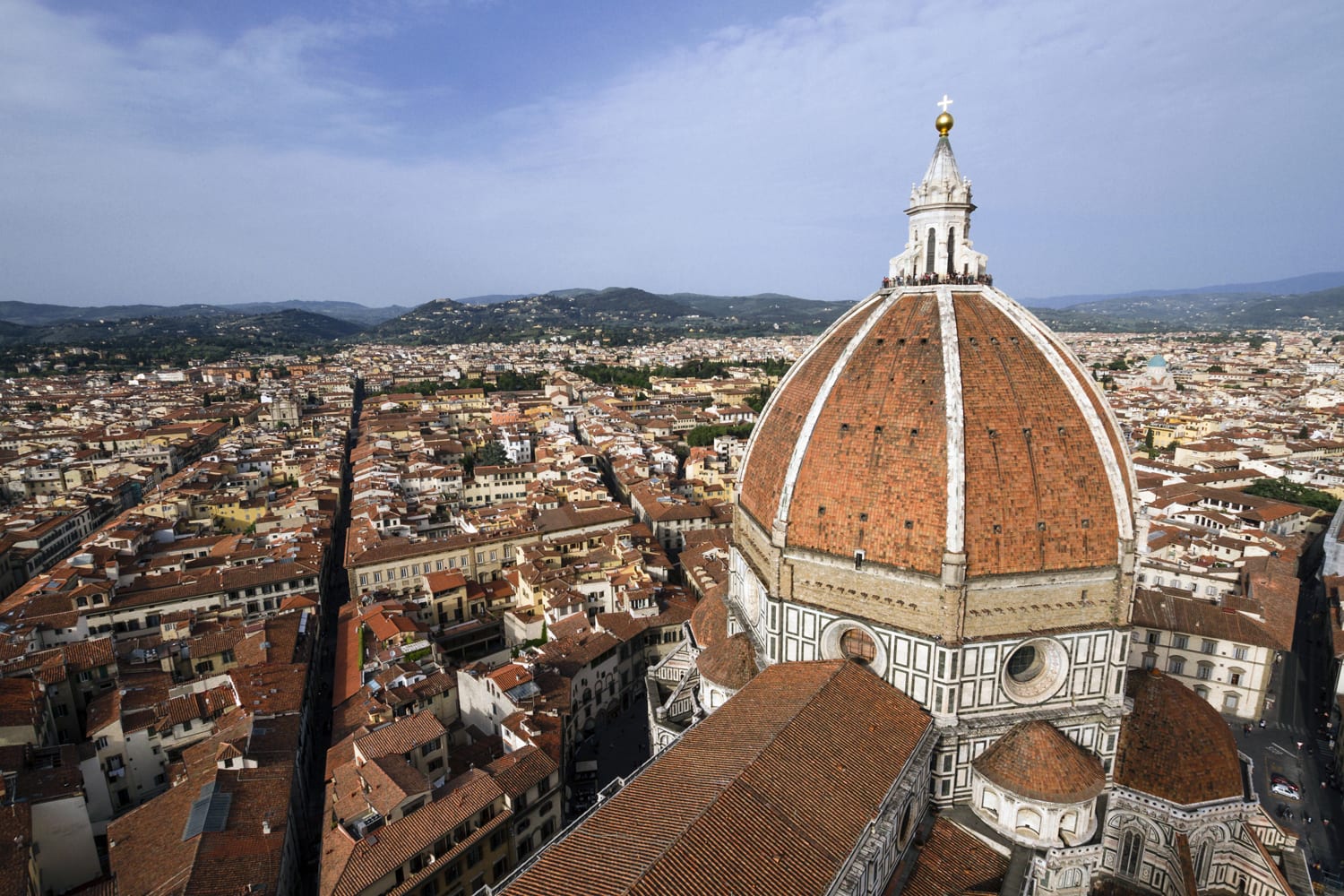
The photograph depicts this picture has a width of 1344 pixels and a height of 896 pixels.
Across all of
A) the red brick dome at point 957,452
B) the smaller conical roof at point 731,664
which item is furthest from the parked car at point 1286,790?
the smaller conical roof at point 731,664

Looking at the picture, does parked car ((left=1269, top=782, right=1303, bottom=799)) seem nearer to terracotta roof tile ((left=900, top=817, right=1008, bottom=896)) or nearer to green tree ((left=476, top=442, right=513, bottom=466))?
terracotta roof tile ((left=900, top=817, right=1008, bottom=896))

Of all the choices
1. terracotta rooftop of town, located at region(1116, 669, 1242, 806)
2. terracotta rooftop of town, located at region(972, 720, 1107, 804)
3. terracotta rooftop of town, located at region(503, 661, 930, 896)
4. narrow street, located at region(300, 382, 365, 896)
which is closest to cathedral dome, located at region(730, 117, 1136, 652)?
terracotta rooftop of town, located at region(972, 720, 1107, 804)

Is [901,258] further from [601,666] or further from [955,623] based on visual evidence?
[601,666]

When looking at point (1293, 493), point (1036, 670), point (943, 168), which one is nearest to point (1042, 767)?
point (1036, 670)

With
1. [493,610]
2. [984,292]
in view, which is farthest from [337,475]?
[984,292]

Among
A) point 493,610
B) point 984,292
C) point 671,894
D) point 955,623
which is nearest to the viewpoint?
point 671,894

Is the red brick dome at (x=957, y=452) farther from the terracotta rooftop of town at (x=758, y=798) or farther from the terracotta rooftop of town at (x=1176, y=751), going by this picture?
the terracotta rooftop of town at (x=1176, y=751)
